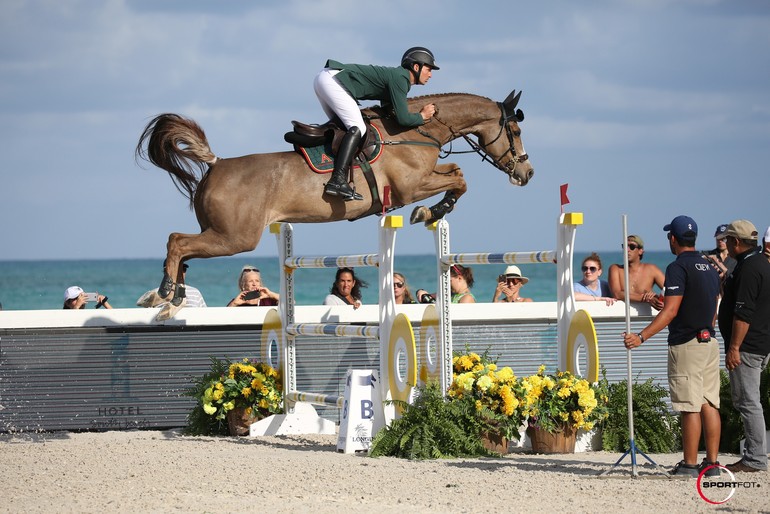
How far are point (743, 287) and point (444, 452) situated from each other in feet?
7.00

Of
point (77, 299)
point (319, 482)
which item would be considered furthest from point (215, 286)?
point (319, 482)

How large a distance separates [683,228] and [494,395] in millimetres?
1790

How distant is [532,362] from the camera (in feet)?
27.3

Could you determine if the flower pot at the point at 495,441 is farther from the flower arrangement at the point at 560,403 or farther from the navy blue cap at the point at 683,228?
the navy blue cap at the point at 683,228

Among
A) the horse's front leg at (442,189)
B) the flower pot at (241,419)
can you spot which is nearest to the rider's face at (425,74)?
the horse's front leg at (442,189)

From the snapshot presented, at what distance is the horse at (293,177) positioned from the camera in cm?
736

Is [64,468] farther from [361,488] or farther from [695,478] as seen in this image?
[695,478]

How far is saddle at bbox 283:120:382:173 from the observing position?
748 cm

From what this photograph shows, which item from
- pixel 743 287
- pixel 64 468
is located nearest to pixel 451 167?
pixel 743 287

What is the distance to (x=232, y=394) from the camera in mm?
7984

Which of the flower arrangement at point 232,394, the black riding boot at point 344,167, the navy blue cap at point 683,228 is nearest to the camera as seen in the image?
the navy blue cap at point 683,228

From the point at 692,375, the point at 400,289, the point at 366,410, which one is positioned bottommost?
the point at 366,410

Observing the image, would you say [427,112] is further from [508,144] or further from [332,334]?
[332,334]

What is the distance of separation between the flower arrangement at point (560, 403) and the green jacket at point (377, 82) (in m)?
2.07
